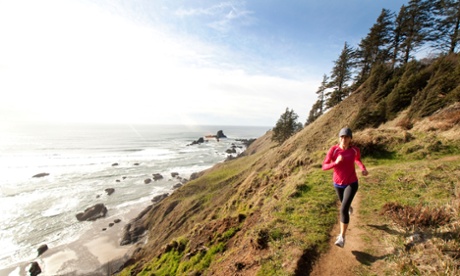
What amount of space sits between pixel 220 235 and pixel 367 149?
11.0m

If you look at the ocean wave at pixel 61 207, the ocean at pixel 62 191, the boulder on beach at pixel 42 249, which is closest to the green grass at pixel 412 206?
the boulder on beach at pixel 42 249

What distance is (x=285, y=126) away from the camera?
55.6 metres

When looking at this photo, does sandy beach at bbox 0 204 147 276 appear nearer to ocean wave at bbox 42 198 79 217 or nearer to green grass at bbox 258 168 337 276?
ocean wave at bbox 42 198 79 217

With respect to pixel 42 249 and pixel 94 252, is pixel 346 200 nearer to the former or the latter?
pixel 94 252

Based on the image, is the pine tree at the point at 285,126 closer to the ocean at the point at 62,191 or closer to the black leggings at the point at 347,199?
the ocean at the point at 62,191

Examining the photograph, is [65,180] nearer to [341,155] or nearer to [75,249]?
[75,249]

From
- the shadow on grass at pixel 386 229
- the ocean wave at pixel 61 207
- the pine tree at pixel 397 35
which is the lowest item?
the ocean wave at pixel 61 207

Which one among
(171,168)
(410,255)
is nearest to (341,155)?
(410,255)

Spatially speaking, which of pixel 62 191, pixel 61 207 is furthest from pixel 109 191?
pixel 62 191

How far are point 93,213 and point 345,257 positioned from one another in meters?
41.4

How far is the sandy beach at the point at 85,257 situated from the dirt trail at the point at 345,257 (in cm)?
2457

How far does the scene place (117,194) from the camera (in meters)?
44.1

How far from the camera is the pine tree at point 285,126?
54688 millimetres

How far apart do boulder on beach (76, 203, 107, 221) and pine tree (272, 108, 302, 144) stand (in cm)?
4303
